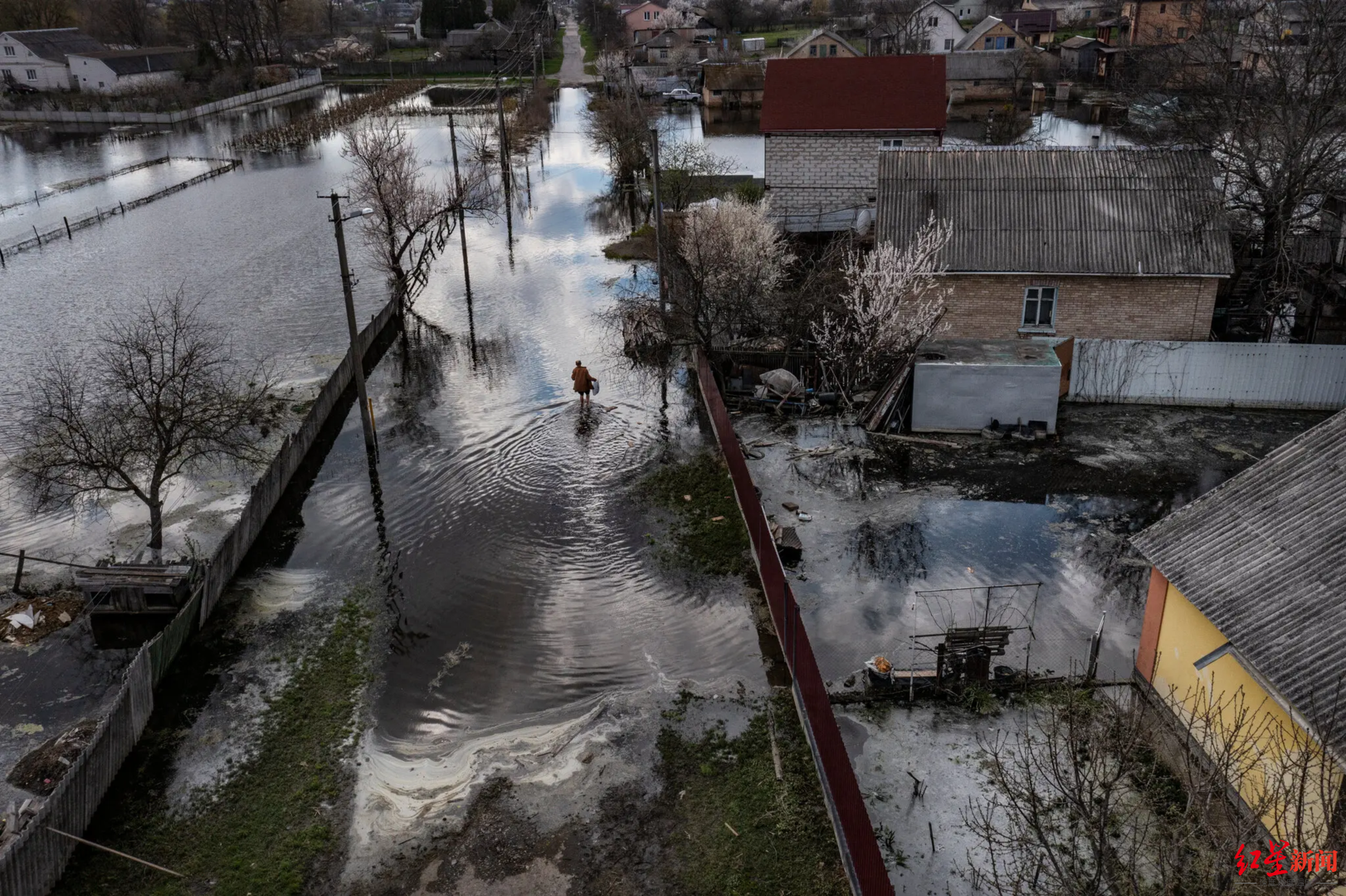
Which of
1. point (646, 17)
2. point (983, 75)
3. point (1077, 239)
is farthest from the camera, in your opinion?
point (646, 17)

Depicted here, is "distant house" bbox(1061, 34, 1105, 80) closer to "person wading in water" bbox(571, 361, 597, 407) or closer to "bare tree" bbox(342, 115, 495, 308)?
"bare tree" bbox(342, 115, 495, 308)

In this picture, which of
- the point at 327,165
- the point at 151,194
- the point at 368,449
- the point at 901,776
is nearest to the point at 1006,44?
the point at 327,165

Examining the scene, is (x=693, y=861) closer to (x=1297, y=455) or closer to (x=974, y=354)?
(x=1297, y=455)

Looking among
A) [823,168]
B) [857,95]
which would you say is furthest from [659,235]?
[857,95]

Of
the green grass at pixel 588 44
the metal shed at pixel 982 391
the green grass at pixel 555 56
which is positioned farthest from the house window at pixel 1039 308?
the green grass at pixel 588 44

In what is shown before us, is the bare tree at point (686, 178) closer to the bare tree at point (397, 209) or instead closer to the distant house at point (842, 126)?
the distant house at point (842, 126)

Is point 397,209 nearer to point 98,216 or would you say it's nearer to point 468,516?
point 468,516
